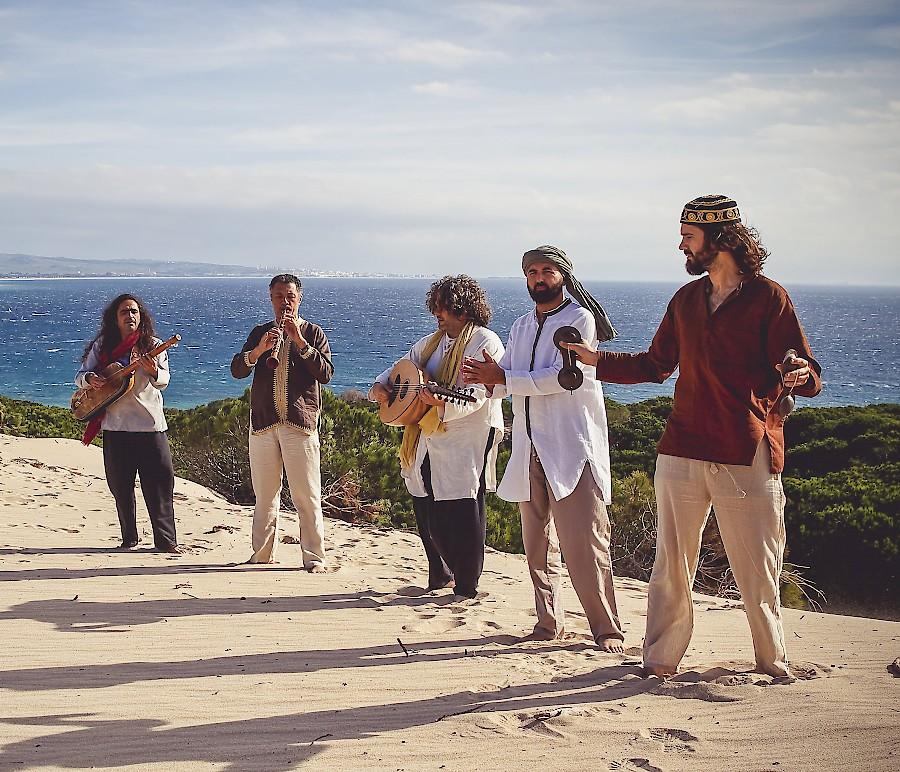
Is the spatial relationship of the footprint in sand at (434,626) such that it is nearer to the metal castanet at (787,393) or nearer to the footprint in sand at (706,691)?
the footprint in sand at (706,691)

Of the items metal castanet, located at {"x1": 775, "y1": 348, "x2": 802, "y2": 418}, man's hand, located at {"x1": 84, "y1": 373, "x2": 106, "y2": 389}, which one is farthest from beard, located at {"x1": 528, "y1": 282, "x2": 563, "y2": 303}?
man's hand, located at {"x1": 84, "y1": 373, "x2": 106, "y2": 389}

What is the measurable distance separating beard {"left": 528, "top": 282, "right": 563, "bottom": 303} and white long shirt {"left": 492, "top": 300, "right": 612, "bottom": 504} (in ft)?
0.31

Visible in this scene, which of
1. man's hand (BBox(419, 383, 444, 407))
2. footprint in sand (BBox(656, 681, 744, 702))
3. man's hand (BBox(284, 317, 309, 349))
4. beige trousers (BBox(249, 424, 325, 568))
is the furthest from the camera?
beige trousers (BBox(249, 424, 325, 568))

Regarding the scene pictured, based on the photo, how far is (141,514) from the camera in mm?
10125

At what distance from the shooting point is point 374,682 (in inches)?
213

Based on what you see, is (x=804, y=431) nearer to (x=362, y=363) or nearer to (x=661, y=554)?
(x=661, y=554)

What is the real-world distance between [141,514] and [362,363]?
2274 inches

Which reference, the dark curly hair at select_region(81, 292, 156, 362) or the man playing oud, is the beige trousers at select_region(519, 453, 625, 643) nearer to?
the man playing oud

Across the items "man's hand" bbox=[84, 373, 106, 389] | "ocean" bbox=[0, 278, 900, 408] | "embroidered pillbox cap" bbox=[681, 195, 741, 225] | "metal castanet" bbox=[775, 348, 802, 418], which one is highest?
"embroidered pillbox cap" bbox=[681, 195, 741, 225]

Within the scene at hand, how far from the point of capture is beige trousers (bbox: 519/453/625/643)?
5867 millimetres

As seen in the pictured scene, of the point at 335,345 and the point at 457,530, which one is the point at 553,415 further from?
the point at 335,345

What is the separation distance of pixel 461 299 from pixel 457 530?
152cm

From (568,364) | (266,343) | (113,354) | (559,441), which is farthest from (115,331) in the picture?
(568,364)

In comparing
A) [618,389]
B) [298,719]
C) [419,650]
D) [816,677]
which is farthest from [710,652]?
[618,389]
